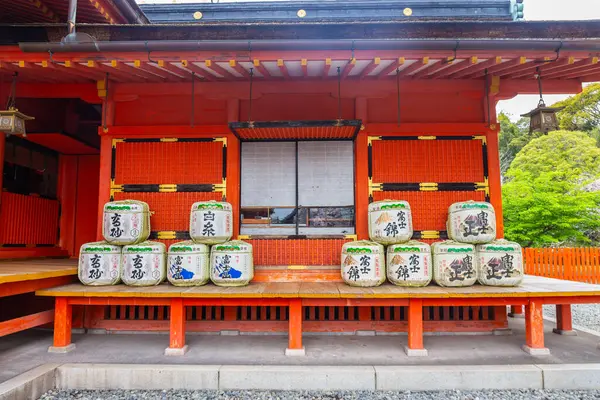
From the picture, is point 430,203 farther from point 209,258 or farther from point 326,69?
point 209,258

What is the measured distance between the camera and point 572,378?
3664 mm

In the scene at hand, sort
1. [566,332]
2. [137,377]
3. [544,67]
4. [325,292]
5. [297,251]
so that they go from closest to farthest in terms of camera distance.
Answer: [137,377]
[325,292]
[544,67]
[566,332]
[297,251]

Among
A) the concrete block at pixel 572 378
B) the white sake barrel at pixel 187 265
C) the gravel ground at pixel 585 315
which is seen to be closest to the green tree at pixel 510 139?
the gravel ground at pixel 585 315

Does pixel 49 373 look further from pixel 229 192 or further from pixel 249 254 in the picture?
pixel 229 192

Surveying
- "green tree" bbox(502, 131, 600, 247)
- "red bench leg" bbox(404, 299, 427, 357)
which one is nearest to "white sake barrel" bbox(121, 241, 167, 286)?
"red bench leg" bbox(404, 299, 427, 357)

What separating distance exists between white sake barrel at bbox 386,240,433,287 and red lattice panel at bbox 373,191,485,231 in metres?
0.78

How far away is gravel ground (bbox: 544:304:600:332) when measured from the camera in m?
6.68

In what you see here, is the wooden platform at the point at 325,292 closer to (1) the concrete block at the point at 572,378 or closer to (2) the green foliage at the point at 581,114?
(1) the concrete block at the point at 572,378

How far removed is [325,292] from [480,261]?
2126 millimetres

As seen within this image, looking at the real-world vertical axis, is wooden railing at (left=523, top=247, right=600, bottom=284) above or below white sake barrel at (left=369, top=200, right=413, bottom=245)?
below

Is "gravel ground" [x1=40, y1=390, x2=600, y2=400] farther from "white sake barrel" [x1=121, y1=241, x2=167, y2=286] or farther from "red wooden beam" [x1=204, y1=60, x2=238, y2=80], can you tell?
"red wooden beam" [x1=204, y1=60, x2=238, y2=80]

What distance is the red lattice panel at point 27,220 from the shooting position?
19.8ft

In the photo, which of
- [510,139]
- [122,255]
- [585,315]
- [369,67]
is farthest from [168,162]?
[510,139]

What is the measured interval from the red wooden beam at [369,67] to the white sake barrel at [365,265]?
233 cm
